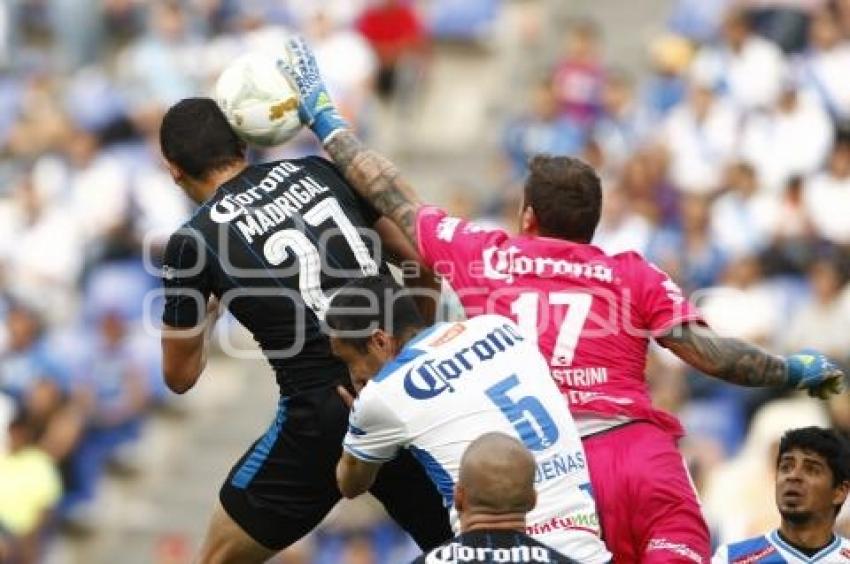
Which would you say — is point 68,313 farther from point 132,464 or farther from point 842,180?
point 842,180

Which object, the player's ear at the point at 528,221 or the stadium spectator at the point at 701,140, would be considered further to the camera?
the stadium spectator at the point at 701,140

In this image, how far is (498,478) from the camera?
22.9ft

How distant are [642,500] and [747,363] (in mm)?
693

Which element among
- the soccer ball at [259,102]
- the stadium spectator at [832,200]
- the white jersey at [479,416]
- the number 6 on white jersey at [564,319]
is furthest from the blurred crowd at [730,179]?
the soccer ball at [259,102]

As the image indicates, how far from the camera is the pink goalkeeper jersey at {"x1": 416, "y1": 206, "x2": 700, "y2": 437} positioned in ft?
27.5

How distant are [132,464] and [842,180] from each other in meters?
6.19

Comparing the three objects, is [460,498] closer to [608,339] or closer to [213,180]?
[608,339]

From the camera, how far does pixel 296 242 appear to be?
864cm

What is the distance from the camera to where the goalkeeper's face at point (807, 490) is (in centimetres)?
856

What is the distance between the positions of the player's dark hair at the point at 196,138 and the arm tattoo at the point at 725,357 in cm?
198

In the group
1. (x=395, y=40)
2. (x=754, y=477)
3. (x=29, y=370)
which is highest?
(x=395, y=40)

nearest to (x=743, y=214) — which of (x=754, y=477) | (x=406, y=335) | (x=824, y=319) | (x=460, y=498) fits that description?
(x=824, y=319)

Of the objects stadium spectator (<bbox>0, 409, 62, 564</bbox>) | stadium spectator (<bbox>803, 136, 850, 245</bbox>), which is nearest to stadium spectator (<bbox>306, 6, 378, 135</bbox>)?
stadium spectator (<bbox>0, 409, 62, 564</bbox>)

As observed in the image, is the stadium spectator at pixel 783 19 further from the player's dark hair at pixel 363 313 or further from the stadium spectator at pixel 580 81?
the player's dark hair at pixel 363 313
